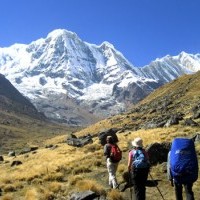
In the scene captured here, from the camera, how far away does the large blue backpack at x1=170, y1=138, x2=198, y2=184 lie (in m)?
14.9

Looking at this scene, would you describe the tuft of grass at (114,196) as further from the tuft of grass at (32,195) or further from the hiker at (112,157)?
the tuft of grass at (32,195)

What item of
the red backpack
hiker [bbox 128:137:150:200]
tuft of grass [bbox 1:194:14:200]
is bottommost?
tuft of grass [bbox 1:194:14:200]

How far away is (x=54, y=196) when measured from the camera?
20.9 meters

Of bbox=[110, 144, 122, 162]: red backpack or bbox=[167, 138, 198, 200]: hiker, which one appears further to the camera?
bbox=[110, 144, 122, 162]: red backpack

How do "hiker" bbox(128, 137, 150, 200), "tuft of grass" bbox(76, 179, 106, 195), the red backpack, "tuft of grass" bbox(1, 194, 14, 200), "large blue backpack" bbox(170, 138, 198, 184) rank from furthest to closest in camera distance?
1. the red backpack
2. "tuft of grass" bbox(1, 194, 14, 200)
3. "tuft of grass" bbox(76, 179, 106, 195)
4. "hiker" bbox(128, 137, 150, 200)
5. "large blue backpack" bbox(170, 138, 198, 184)

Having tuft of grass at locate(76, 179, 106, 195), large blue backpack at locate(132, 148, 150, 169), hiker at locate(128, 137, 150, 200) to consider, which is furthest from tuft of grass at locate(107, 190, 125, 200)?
large blue backpack at locate(132, 148, 150, 169)

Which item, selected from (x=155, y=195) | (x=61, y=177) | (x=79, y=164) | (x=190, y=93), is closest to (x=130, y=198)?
(x=155, y=195)

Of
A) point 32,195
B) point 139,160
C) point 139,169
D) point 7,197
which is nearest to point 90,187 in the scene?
point 32,195

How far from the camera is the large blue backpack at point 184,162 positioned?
1494cm

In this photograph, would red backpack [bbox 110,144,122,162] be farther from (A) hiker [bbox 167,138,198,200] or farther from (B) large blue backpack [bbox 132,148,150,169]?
(A) hiker [bbox 167,138,198,200]

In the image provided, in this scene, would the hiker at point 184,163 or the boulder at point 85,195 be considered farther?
the boulder at point 85,195

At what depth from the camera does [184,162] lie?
14938 mm

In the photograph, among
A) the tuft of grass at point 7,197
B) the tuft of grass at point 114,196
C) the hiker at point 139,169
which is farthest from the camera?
the tuft of grass at point 7,197

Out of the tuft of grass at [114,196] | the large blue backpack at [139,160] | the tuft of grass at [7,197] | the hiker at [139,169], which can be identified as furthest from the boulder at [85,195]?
the tuft of grass at [7,197]
